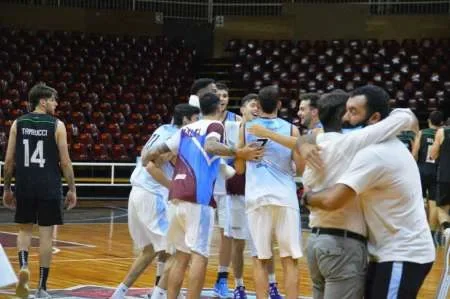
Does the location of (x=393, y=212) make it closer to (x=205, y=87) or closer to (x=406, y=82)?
(x=205, y=87)

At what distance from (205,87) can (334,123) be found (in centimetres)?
368

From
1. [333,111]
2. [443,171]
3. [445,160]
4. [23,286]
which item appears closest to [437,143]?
[445,160]

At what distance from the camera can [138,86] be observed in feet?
82.6

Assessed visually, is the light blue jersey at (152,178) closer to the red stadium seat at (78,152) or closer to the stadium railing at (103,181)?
the stadium railing at (103,181)

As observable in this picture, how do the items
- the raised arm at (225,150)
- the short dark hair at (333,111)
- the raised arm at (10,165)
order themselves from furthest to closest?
the raised arm at (10,165)
the raised arm at (225,150)
the short dark hair at (333,111)

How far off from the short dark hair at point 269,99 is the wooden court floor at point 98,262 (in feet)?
7.63

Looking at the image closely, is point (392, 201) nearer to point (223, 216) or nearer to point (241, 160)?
point (241, 160)

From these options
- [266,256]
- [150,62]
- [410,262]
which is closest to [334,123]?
[410,262]

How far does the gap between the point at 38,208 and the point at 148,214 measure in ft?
3.67

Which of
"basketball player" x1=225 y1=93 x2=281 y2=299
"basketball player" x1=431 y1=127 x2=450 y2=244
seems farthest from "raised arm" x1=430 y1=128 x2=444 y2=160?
"basketball player" x1=225 y1=93 x2=281 y2=299

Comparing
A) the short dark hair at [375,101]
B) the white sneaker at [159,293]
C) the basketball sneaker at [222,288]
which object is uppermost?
A: the short dark hair at [375,101]

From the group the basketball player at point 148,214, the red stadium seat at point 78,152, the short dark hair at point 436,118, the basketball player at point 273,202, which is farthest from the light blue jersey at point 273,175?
the red stadium seat at point 78,152

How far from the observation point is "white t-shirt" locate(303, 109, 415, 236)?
5.15 meters

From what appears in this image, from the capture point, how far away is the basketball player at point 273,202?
8.30 m
